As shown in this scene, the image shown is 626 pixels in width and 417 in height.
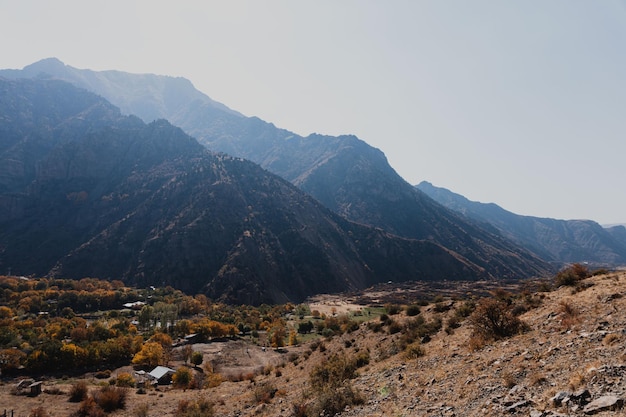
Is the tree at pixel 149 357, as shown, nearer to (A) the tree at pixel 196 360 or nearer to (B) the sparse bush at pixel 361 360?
(A) the tree at pixel 196 360

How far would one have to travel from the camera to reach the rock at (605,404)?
7.72 metres

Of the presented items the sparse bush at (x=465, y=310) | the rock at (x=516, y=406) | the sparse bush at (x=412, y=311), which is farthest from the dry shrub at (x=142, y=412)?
the rock at (x=516, y=406)

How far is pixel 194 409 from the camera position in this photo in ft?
72.5

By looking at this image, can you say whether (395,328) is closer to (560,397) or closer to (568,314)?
(568,314)

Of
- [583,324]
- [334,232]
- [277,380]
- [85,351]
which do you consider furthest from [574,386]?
[334,232]

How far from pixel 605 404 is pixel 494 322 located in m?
10.6

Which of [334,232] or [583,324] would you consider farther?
[334,232]

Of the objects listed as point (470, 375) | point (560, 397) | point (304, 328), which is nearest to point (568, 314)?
point (470, 375)

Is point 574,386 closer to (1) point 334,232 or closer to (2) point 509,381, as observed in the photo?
(2) point 509,381

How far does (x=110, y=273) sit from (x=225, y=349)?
99.5m

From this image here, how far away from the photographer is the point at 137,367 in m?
47.1

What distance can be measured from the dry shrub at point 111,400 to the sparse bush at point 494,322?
2609cm

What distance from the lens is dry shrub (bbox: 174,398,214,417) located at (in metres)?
20.8

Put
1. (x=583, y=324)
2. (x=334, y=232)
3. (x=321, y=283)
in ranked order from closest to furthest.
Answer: (x=583, y=324)
(x=321, y=283)
(x=334, y=232)
